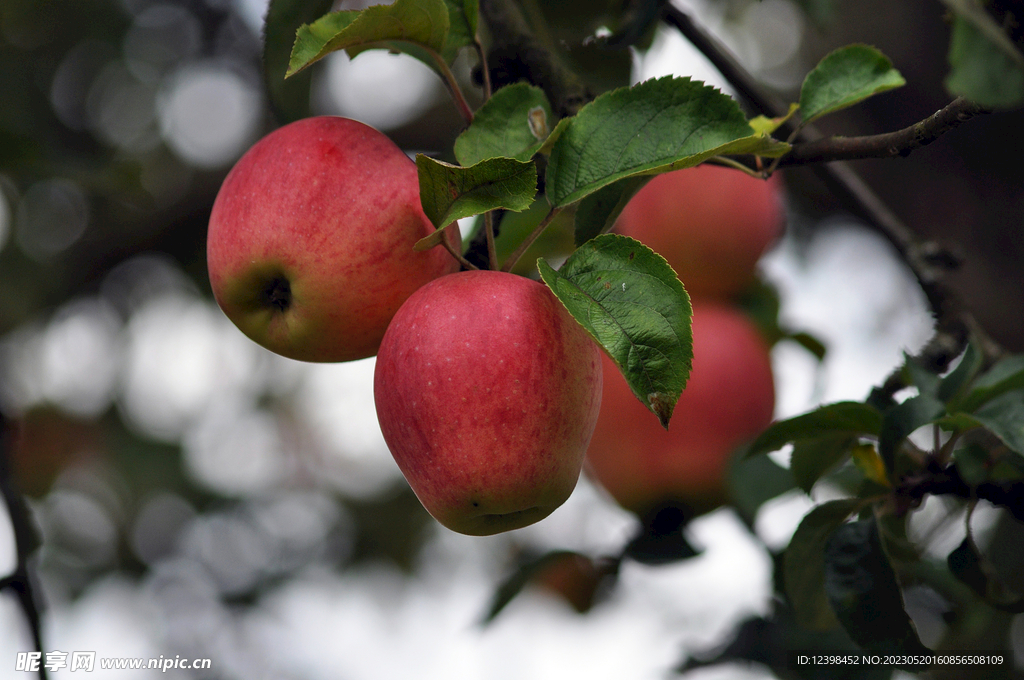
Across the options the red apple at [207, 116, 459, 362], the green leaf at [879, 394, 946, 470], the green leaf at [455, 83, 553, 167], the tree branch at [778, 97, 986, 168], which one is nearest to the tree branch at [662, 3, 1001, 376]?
the tree branch at [778, 97, 986, 168]

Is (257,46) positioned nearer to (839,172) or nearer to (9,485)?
(9,485)

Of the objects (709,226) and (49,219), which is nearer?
(709,226)

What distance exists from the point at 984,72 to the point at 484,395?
13.9 inches

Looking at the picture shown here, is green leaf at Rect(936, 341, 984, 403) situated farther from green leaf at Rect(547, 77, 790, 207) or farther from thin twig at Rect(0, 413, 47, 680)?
thin twig at Rect(0, 413, 47, 680)

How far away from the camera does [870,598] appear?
690 millimetres

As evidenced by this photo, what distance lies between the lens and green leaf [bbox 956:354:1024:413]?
689mm

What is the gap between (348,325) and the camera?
59 centimetres

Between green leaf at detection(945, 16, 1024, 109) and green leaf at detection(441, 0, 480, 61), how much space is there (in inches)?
14.1

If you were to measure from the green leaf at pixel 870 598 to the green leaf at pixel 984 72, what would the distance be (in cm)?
43

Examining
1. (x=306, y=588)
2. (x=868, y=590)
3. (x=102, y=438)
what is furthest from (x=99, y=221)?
(x=868, y=590)

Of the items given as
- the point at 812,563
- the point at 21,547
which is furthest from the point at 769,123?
the point at 21,547

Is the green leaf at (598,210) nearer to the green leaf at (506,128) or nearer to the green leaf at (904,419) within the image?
the green leaf at (506,128)

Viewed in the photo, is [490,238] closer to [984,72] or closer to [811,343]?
[984,72]

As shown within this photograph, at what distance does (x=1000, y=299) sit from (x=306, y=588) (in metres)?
1.80
